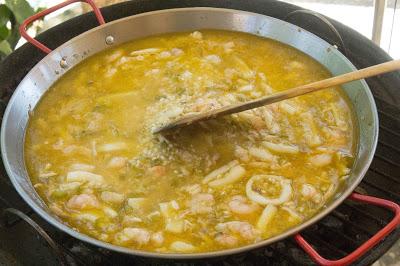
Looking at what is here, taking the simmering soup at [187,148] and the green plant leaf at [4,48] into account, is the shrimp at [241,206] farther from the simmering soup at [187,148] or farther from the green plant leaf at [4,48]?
the green plant leaf at [4,48]

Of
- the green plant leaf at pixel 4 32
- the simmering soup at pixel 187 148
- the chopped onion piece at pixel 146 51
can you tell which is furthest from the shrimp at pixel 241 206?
the green plant leaf at pixel 4 32

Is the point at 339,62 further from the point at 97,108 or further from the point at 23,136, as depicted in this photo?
the point at 23,136

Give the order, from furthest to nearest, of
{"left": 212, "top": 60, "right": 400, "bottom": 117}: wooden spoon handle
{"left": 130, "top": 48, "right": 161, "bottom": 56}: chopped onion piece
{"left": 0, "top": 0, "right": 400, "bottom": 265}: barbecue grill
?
{"left": 130, "top": 48, "right": 161, "bottom": 56}: chopped onion piece
{"left": 0, "top": 0, "right": 400, "bottom": 265}: barbecue grill
{"left": 212, "top": 60, "right": 400, "bottom": 117}: wooden spoon handle

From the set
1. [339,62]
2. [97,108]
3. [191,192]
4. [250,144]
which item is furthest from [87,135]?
[339,62]

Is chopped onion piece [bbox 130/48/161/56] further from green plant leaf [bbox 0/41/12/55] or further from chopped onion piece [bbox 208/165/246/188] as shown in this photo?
green plant leaf [bbox 0/41/12/55]

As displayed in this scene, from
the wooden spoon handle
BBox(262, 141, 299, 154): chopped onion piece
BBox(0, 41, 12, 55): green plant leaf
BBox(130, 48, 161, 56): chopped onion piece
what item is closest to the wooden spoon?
the wooden spoon handle

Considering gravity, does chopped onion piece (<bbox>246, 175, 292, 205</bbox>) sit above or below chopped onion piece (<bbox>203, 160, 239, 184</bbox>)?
below
